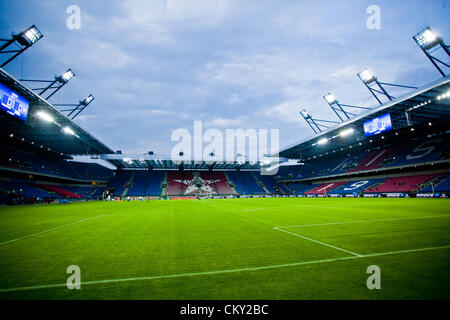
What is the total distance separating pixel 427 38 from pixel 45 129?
53103 mm

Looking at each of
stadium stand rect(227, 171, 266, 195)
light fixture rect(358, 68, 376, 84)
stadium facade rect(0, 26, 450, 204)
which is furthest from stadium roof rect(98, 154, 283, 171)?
light fixture rect(358, 68, 376, 84)

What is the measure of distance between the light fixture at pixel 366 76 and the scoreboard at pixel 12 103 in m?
40.7

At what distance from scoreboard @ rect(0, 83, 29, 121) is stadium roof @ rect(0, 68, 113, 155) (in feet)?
4.36

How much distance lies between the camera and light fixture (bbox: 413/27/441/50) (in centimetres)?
1952

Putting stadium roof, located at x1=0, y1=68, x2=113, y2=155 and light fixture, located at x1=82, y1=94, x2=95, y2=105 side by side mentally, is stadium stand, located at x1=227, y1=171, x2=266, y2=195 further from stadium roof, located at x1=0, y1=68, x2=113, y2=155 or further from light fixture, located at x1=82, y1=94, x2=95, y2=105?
light fixture, located at x1=82, y1=94, x2=95, y2=105

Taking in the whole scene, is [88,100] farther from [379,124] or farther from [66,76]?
[379,124]

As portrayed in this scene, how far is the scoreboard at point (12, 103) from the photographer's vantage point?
16641mm

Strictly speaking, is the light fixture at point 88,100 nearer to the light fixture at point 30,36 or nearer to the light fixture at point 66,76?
the light fixture at point 66,76

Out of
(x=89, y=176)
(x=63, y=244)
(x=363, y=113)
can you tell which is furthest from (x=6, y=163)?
(x=363, y=113)

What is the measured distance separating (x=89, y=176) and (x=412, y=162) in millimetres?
74540
